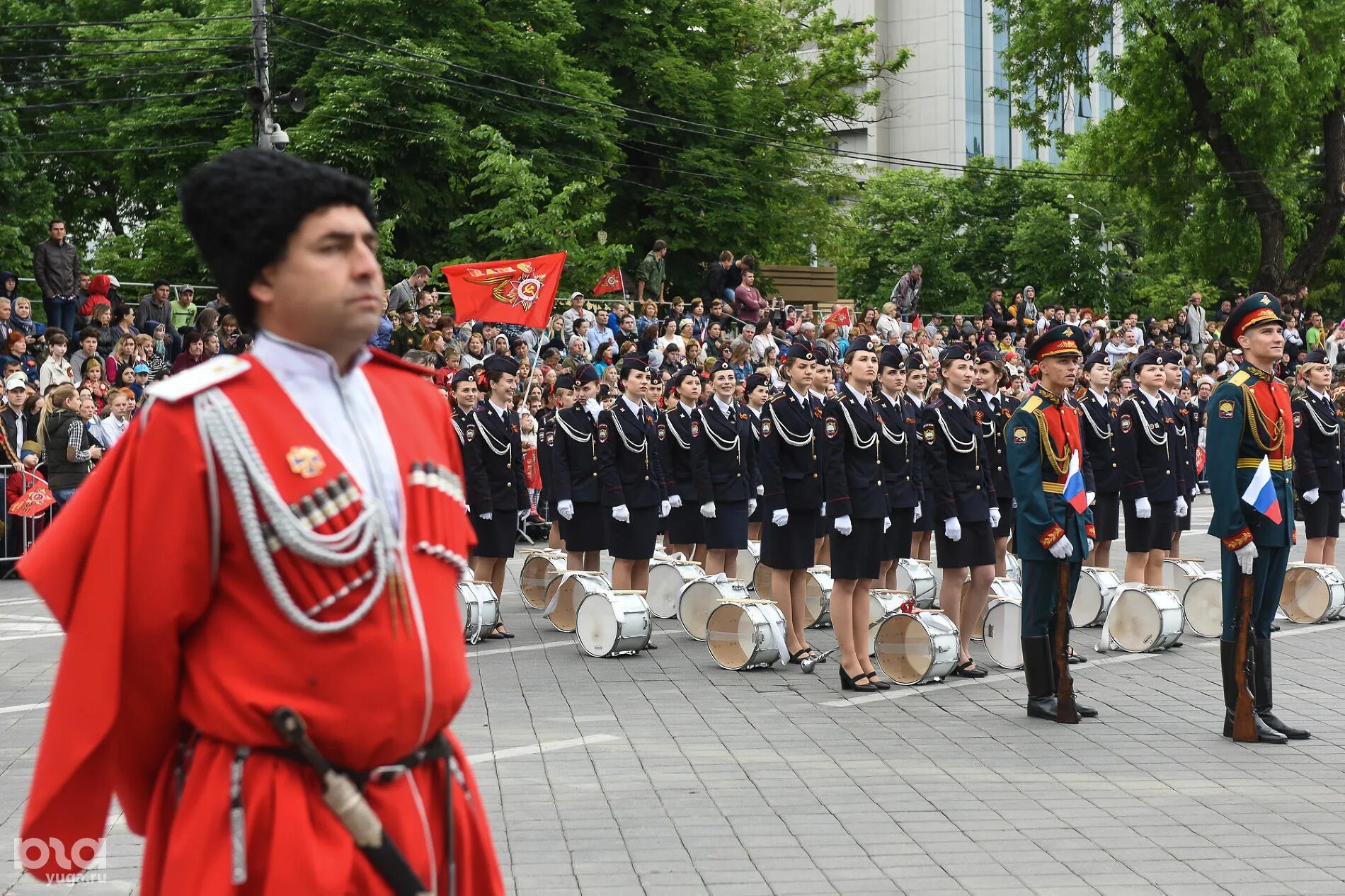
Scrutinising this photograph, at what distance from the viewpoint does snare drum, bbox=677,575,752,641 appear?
12.4 meters

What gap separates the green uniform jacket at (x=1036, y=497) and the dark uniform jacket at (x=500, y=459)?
4.72 meters

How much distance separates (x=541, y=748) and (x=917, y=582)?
5.38 metres

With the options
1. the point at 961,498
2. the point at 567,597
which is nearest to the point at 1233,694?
the point at 961,498

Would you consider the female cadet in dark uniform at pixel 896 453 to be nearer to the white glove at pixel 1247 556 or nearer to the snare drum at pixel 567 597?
the snare drum at pixel 567 597

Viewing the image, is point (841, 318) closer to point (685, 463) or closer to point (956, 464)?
point (685, 463)

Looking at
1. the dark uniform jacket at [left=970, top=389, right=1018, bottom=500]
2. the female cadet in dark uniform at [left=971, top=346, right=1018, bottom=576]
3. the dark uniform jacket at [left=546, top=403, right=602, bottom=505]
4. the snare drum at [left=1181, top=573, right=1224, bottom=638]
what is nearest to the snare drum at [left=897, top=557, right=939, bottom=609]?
the female cadet in dark uniform at [left=971, top=346, right=1018, bottom=576]

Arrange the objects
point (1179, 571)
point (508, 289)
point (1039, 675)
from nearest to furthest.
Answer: point (1039, 675) < point (1179, 571) < point (508, 289)

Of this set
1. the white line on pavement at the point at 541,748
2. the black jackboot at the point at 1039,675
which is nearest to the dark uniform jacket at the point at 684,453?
the black jackboot at the point at 1039,675

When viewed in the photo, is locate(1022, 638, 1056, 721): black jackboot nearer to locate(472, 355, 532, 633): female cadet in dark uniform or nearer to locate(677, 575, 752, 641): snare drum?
locate(677, 575, 752, 641): snare drum

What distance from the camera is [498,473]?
13.0 meters

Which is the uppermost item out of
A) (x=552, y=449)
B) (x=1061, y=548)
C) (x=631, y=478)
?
(x=552, y=449)

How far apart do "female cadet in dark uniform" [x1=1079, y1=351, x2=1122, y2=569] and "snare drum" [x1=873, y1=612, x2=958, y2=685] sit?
3.73 metres

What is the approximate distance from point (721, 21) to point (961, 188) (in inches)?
872

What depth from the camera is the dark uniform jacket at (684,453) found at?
1391cm
